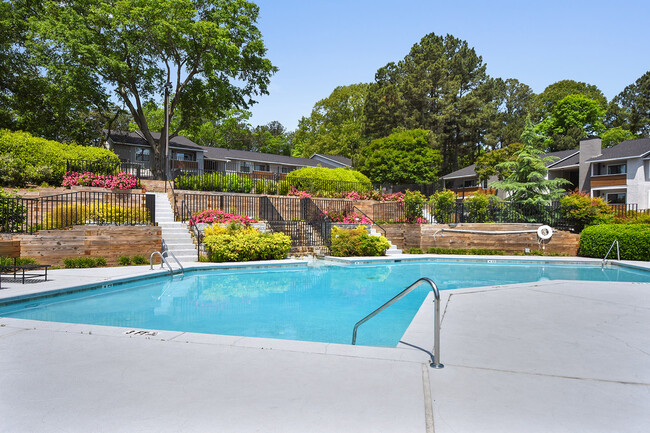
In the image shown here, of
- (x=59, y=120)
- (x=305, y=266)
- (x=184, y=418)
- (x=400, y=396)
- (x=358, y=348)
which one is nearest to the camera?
(x=184, y=418)

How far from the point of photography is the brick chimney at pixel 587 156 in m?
33.8

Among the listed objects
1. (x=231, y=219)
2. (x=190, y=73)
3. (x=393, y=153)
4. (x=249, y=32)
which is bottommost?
(x=231, y=219)

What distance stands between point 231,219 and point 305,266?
4540 millimetres

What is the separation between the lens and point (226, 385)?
141 inches

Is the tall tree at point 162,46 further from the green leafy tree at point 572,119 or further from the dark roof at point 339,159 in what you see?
the green leafy tree at point 572,119

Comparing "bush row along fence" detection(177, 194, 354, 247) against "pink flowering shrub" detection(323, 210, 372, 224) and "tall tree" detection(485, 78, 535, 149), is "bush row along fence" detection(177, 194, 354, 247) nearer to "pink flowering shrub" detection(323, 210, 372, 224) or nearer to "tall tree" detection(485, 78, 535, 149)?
"pink flowering shrub" detection(323, 210, 372, 224)

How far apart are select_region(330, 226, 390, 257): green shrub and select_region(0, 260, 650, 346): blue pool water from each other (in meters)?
2.60

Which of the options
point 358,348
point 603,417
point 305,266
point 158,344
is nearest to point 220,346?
point 158,344

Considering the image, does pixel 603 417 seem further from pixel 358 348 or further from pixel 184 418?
pixel 184 418

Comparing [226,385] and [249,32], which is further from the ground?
[249,32]

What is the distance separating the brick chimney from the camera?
33.8 m

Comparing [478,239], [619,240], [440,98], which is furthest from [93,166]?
[440,98]

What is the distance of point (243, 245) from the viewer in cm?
1496

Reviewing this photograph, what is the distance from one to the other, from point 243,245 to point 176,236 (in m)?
3.23
